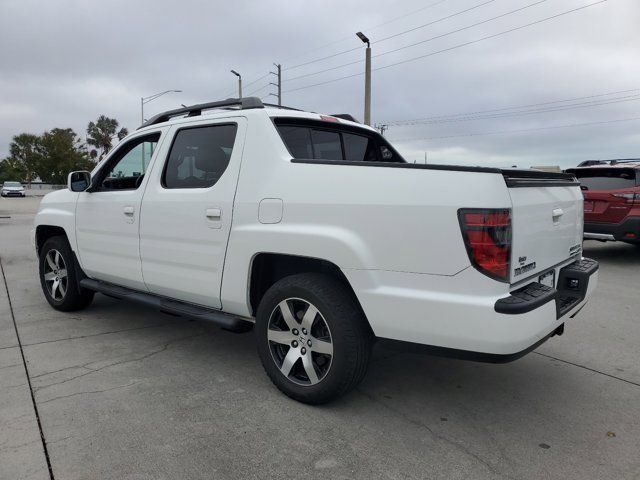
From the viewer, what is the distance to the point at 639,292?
6.56m

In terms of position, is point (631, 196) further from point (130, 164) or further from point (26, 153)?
point (26, 153)

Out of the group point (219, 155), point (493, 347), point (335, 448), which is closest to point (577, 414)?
point (493, 347)

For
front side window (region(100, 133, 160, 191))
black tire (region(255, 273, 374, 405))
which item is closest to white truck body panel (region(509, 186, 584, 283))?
black tire (region(255, 273, 374, 405))

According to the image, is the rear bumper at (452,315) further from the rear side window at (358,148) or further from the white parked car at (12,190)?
the white parked car at (12,190)

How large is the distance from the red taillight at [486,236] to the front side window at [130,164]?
276cm

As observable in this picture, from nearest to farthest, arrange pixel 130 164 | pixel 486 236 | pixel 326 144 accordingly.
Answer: pixel 486 236, pixel 326 144, pixel 130 164

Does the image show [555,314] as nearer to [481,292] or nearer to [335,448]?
[481,292]

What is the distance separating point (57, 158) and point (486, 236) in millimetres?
84889

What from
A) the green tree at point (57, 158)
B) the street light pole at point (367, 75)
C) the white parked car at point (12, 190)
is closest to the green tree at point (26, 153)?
the green tree at point (57, 158)

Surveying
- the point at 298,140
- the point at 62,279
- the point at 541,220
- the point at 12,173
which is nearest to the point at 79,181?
the point at 62,279

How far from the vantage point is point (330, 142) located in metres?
3.95

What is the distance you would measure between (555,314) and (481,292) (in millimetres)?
608

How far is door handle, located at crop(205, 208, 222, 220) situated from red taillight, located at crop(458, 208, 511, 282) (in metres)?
1.63

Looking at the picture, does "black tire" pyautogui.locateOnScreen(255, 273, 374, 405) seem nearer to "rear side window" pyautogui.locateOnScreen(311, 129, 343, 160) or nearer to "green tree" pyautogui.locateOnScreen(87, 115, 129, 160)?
"rear side window" pyautogui.locateOnScreen(311, 129, 343, 160)
